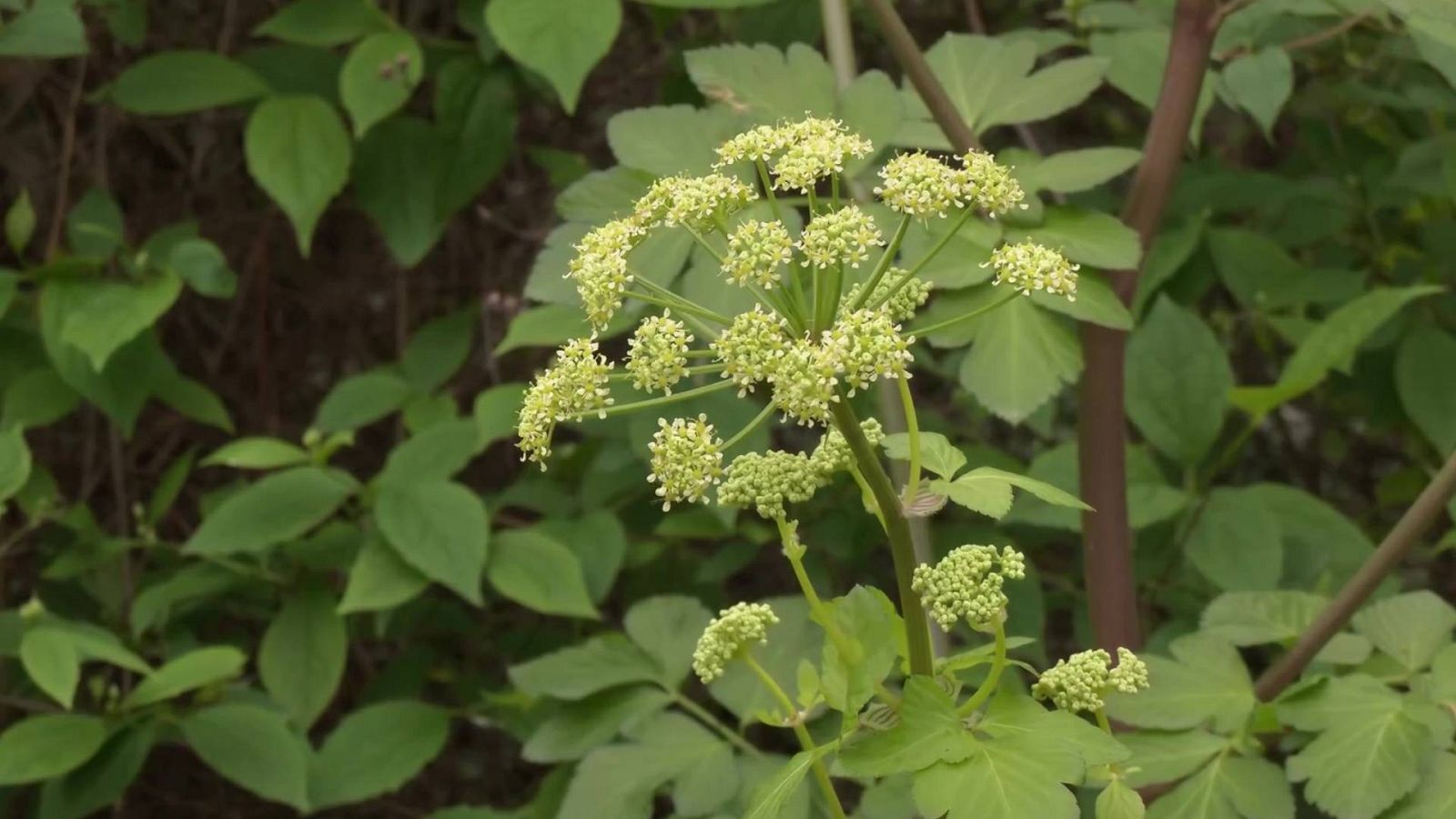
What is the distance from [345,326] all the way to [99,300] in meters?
0.81

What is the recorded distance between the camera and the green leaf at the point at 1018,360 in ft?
4.86

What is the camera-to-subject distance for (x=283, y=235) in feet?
9.07

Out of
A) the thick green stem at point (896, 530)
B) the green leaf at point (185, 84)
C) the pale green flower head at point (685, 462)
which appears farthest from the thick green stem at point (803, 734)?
the green leaf at point (185, 84)

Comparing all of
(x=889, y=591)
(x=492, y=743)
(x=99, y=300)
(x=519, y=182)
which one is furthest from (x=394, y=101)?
(x=492, y=743)

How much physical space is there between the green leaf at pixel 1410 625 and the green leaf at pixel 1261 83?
21.8 inches

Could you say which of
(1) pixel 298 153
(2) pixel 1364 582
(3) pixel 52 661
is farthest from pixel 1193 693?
(1) pixel 298 153

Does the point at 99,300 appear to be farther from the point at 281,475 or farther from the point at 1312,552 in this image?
the point at 1312,552

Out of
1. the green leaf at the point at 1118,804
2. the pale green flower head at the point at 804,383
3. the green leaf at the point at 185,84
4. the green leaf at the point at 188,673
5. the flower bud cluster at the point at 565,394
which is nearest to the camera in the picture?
the pale green flower head at the point at 804,383

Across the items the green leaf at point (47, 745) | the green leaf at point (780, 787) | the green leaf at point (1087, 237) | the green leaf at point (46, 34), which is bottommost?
the green leaf at point (47, 745)

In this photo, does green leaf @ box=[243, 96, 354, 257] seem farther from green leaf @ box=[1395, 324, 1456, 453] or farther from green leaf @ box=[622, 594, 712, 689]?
green leaf @ box=[1395, 324, 1456, 453]

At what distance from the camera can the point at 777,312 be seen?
97 cm

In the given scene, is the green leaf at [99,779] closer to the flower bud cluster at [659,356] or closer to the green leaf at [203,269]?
the green leaf at [203,269]

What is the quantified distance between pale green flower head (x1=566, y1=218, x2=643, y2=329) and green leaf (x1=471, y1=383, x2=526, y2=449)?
894 millimetres

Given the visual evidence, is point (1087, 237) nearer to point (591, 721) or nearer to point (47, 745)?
point (591, 721)
